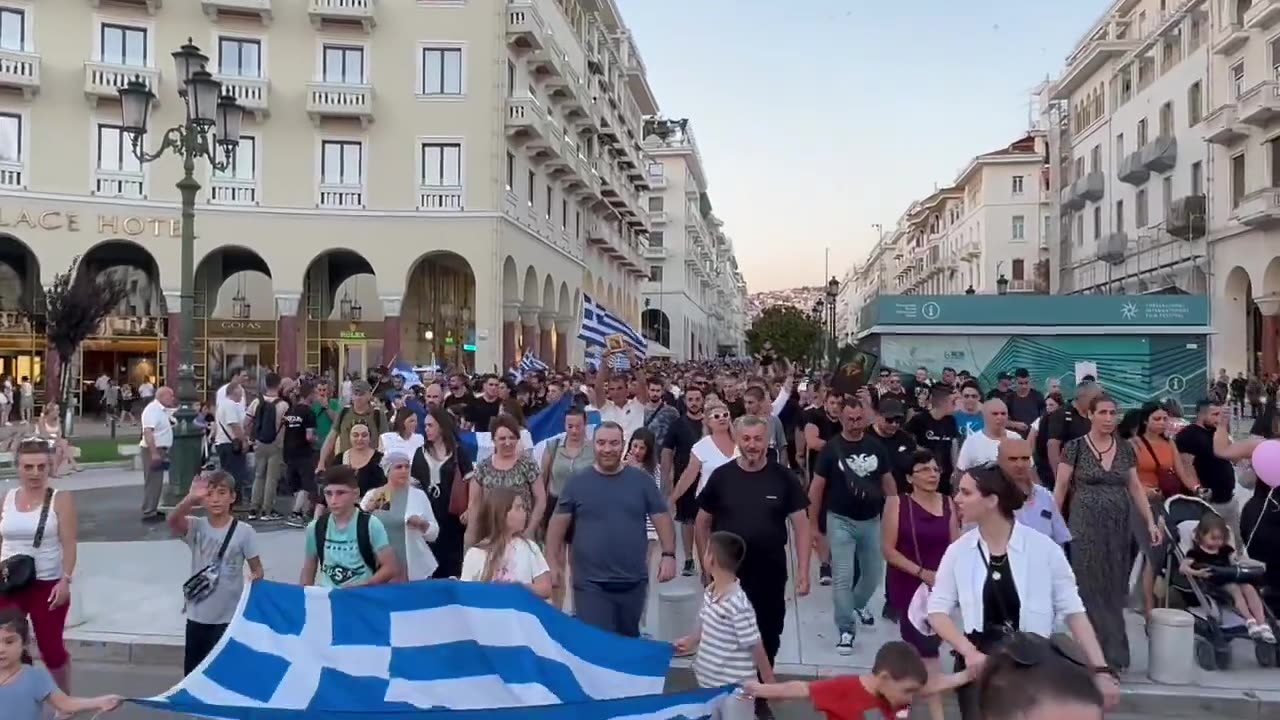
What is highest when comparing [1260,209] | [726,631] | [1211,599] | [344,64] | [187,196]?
[344,64]

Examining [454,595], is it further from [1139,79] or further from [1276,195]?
[1139,79]

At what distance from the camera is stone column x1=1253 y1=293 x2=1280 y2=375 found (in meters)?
35.2

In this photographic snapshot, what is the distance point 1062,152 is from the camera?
59.5 meters

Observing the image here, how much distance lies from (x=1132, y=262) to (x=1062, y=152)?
46.9 feet

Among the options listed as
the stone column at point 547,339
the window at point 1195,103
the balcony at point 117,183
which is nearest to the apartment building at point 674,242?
the stone column at point 547,339

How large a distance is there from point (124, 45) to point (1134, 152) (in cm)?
3965

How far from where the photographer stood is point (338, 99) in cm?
3269

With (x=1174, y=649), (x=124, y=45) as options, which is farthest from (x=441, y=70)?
(x=1174, y=649)

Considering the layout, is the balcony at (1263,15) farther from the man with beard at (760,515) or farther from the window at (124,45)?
the window at (124,45)

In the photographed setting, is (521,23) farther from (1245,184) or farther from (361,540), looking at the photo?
(361,540)

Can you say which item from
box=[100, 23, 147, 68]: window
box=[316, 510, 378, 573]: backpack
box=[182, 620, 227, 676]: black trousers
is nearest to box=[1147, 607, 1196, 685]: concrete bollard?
box=[316, 510, 378, 573]: backpack

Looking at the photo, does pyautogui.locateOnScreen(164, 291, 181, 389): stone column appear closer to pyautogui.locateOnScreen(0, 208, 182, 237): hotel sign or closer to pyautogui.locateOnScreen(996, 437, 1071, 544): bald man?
pyautogui.locateOnScreen(0, 208, 182, 237): hotel sign

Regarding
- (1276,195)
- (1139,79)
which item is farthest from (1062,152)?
(1276,195)

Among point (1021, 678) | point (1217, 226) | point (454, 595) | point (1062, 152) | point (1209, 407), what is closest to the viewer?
point (1021, 678)
